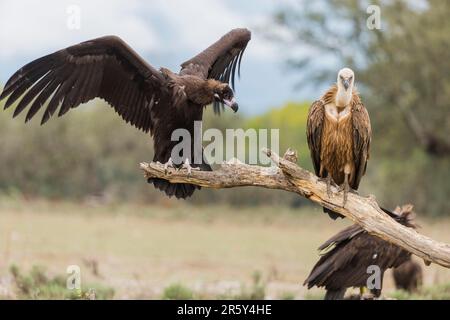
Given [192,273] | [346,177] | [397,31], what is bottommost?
[192,273]

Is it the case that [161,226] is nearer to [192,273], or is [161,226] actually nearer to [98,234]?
[98,234]

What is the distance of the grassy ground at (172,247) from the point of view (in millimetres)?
12523

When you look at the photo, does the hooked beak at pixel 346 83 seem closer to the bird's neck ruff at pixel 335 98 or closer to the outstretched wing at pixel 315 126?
the bird's neck ruff at pixel 335 98

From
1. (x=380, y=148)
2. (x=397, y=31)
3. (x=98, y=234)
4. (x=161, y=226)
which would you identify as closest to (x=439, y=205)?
(x=380, y=148)

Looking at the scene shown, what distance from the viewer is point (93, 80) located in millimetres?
8680

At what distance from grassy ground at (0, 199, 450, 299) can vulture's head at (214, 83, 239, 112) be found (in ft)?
9.16

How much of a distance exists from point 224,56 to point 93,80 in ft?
5.94

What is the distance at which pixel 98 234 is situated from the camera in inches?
907

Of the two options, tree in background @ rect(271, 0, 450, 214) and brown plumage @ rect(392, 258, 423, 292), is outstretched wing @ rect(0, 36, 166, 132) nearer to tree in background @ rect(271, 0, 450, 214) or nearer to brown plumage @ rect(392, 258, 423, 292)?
brown plumage @ rect(392, 258, 423, 292)

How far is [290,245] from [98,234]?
505cm

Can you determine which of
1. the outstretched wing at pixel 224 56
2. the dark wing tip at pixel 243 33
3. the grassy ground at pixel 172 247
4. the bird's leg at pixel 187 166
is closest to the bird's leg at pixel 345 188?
the bird's leg at pixel 187 166

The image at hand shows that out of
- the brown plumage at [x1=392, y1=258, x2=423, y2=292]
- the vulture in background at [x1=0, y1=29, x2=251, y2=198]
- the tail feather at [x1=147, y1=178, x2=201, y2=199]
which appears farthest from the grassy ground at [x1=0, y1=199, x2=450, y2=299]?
the vulture in background at [x1=0, y1=29, x2=251, y2=198]
